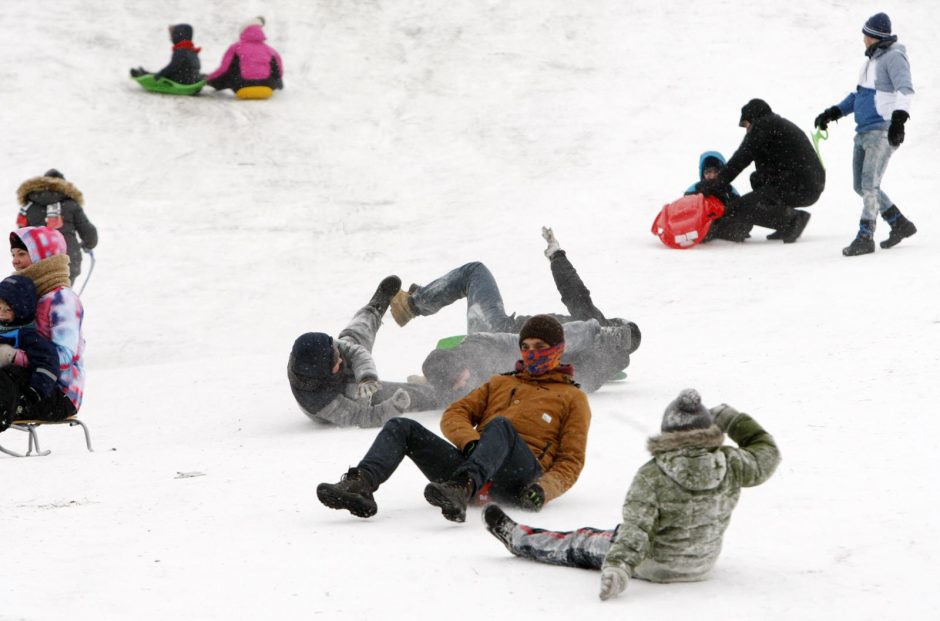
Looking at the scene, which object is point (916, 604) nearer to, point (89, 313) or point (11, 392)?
point (11, 392)

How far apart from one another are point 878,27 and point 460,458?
241 inches

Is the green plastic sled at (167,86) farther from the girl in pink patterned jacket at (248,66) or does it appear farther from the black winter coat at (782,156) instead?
the black winter coat at (782,156)

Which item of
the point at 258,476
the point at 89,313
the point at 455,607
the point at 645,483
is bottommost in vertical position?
the point at 89,313

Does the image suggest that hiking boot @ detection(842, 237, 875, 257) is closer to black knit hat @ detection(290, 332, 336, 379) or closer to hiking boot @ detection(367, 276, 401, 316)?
hiking boot @ detection(367, 276, 401, 316)

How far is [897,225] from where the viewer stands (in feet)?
32.7

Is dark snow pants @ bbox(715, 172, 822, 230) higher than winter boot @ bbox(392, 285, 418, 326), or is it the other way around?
dark snow pants @ bbox(715, 172, 822, 230)

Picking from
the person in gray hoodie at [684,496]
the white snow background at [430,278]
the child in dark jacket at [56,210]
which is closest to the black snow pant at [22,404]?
the white snow background at [430,278]

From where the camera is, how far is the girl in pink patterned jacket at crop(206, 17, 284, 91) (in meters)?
16.2

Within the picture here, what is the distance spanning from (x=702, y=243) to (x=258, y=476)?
6408 mm

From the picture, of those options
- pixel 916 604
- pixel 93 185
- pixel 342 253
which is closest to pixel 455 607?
pixel 916 604

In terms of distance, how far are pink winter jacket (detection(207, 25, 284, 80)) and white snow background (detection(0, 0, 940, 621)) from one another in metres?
0.41

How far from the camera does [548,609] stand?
12.2 feet

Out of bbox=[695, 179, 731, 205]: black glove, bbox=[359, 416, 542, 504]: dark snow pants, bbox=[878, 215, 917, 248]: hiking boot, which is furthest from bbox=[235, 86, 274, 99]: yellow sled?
bbox=[359, 416, 542, 504]: dark snow pants

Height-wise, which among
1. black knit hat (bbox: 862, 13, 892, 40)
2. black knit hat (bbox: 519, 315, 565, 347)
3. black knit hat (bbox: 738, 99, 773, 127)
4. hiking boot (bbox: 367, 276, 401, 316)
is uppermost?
black knit hat (bbox: 862, 13, 892, 40)
